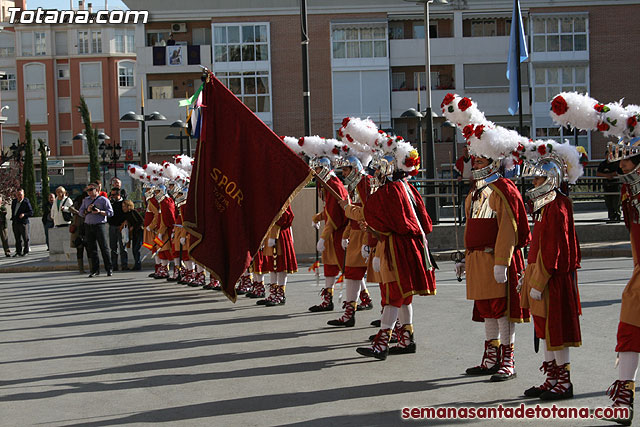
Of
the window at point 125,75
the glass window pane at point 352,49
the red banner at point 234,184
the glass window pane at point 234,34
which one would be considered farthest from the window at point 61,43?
the red banner at point 234,184

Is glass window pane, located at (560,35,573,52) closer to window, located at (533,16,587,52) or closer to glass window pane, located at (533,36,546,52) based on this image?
window, located at (533,16,587,52)

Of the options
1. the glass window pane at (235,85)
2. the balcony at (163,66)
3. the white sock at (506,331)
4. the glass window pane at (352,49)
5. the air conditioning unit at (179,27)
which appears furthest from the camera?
the air conditioning unit at (179,27)

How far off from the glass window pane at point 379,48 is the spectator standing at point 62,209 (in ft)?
111

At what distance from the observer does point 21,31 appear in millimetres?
78188

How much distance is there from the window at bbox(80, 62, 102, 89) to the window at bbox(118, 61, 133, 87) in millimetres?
1795

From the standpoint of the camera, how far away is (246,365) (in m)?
8.79

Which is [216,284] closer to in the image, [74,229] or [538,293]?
[74,229]

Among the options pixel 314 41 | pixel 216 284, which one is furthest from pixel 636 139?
pixel 314 41

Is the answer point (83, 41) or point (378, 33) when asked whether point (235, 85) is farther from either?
point (83, 41)

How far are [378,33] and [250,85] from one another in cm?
872

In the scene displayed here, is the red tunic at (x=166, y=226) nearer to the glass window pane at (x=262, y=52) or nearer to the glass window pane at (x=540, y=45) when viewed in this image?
the glass window pane at (x=262, y=52)

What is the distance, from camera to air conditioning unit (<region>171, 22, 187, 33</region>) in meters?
55.4

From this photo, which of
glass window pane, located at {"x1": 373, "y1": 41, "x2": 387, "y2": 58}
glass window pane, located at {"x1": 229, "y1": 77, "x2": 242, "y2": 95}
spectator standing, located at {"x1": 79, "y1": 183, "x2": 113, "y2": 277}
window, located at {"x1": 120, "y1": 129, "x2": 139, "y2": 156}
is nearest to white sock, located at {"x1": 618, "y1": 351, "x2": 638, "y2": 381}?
spectator standing, located at {"x1": 79, "y1": 183, "x2": 113, "y2": 277}

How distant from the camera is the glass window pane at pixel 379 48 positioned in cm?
5338
